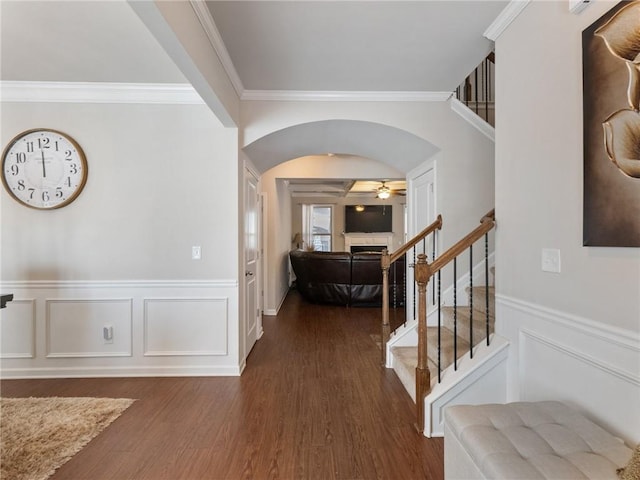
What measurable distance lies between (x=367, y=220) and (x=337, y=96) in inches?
270

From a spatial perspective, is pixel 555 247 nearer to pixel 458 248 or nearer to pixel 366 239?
pixel 458 248

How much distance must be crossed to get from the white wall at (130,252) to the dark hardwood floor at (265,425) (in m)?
0.26

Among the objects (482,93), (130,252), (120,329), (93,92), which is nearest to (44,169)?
(93,92)

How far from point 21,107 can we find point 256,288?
2834 mm

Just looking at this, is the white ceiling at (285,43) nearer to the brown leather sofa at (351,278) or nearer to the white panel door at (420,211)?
the white panel door at (420,211)

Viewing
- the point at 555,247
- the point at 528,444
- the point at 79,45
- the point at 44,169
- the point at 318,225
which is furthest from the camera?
the point at 318,225

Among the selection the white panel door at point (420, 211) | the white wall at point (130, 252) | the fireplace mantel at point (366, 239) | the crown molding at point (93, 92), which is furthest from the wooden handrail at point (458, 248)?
the fireplace mantel at point (366, 239)

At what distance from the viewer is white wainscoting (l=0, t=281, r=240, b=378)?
2.80m

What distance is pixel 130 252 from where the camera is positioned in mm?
2861

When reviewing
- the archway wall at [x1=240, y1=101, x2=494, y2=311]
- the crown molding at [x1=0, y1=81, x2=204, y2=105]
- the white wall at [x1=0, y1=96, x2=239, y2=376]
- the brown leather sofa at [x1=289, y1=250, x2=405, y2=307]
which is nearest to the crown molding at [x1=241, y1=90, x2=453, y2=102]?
the archway wall at [x1=240, y1=101, x2=494, y2=311]

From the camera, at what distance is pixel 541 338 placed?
5.49ft

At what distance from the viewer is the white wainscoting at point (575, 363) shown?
48.2 inches

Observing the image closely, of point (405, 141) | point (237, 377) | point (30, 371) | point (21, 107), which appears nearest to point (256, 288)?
point (237, 377)

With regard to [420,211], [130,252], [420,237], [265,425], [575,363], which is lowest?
[265,425]
